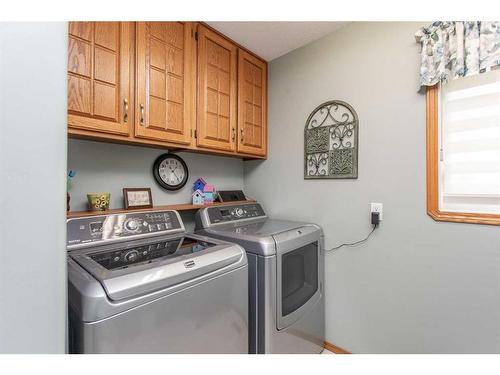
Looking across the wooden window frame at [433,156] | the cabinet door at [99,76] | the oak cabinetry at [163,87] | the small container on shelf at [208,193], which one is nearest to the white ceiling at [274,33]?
the oak cabinetry at [163,87]

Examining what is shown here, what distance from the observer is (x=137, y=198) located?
5.18ft

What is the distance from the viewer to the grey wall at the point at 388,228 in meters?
1.26

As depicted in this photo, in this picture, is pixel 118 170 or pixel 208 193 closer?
pixel 118 170

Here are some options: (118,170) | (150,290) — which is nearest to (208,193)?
(118,170)

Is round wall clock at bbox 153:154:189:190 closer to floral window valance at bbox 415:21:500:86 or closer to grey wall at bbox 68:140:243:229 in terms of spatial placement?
grey wall at bbox 68:140:243:229

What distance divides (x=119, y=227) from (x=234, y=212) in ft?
2.76

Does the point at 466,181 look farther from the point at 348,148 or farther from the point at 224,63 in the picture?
the point at 224,63

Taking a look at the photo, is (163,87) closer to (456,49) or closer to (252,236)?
(252,236)

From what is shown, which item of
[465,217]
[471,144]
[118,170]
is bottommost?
[465,217]

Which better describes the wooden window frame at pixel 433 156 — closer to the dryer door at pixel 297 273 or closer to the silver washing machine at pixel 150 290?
the dryer door at pixel 297 273

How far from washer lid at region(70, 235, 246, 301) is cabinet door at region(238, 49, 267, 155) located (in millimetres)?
947

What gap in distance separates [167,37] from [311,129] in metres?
1.17

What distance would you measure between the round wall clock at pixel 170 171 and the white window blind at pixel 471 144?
1711 mm

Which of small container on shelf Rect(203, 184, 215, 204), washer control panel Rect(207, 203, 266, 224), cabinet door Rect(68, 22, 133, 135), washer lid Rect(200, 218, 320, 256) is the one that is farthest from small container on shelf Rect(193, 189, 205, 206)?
cabinet door Rect(68, 22, 133, 135)
